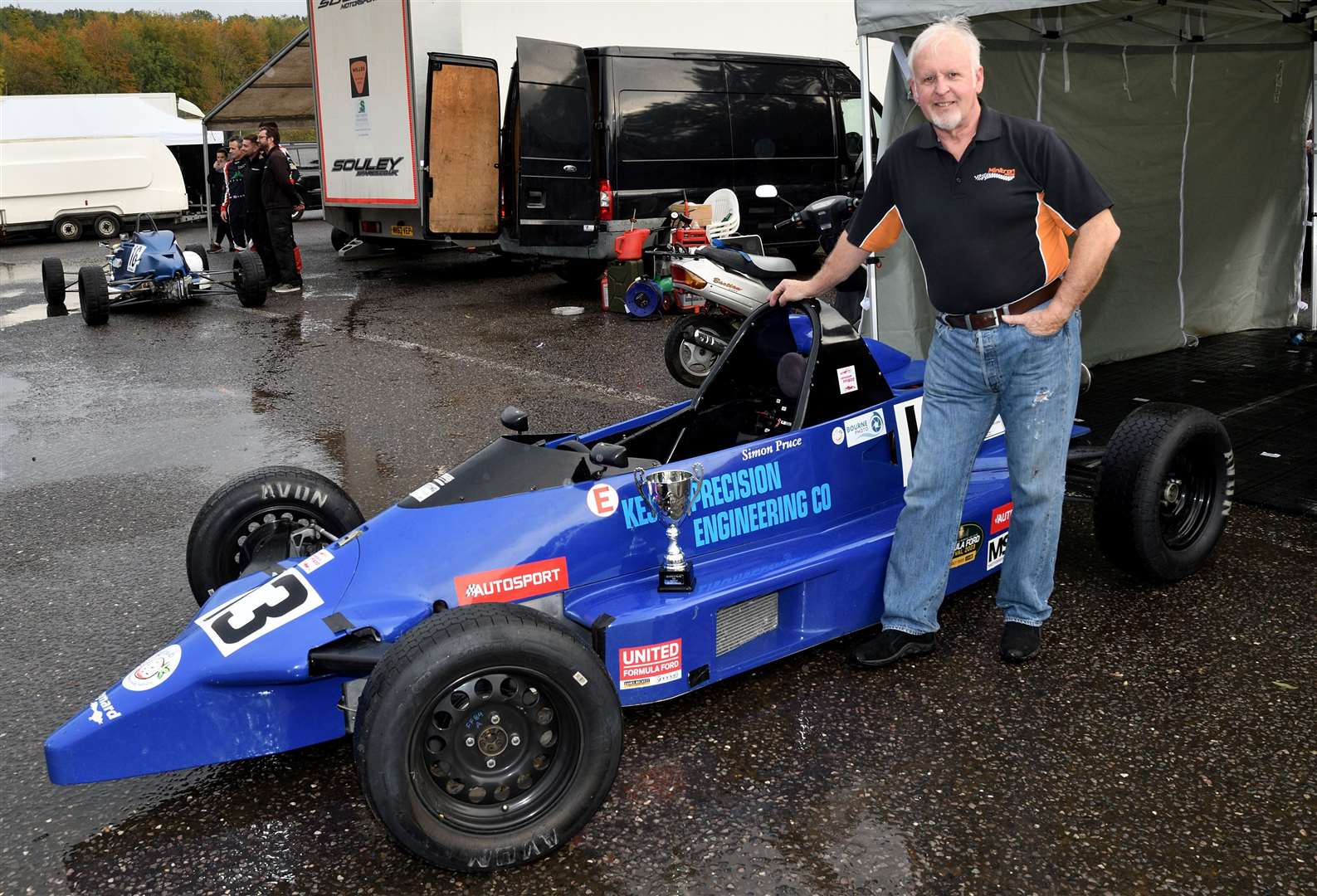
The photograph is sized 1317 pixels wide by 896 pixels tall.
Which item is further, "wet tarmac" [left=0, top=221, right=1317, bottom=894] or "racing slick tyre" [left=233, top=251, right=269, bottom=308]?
"racing slick tyre" [left=233, top=251, right=269, bottom=308]

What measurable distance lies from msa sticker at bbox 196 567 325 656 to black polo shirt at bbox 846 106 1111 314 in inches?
81.1

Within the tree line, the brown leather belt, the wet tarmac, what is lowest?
the wet tarmac

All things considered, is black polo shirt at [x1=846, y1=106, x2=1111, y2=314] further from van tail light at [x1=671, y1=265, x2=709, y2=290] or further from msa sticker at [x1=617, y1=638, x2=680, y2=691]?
van tail light at [x1=671, y1=265, x2=709, y2=290]

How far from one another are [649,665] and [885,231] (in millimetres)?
1609

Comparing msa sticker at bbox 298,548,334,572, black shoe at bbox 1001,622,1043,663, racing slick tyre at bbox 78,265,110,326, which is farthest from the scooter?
racing slick tyre at bbox 78,265,110,326

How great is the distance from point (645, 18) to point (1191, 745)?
470 inches

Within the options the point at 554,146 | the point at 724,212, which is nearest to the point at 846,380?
the point at 724,212

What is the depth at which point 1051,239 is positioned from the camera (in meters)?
3.33

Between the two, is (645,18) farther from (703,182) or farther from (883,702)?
(883,702)

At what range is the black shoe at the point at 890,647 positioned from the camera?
3627mm

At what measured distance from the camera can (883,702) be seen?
347 centimetres

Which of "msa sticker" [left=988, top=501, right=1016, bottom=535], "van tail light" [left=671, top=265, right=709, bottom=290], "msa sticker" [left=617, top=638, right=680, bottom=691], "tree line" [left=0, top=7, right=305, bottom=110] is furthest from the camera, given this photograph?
"tree line" [left=0, top=7, right=305, bottom=110]

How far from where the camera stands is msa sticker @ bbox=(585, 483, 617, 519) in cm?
329

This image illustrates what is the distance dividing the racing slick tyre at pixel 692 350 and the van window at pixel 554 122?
399 cm
